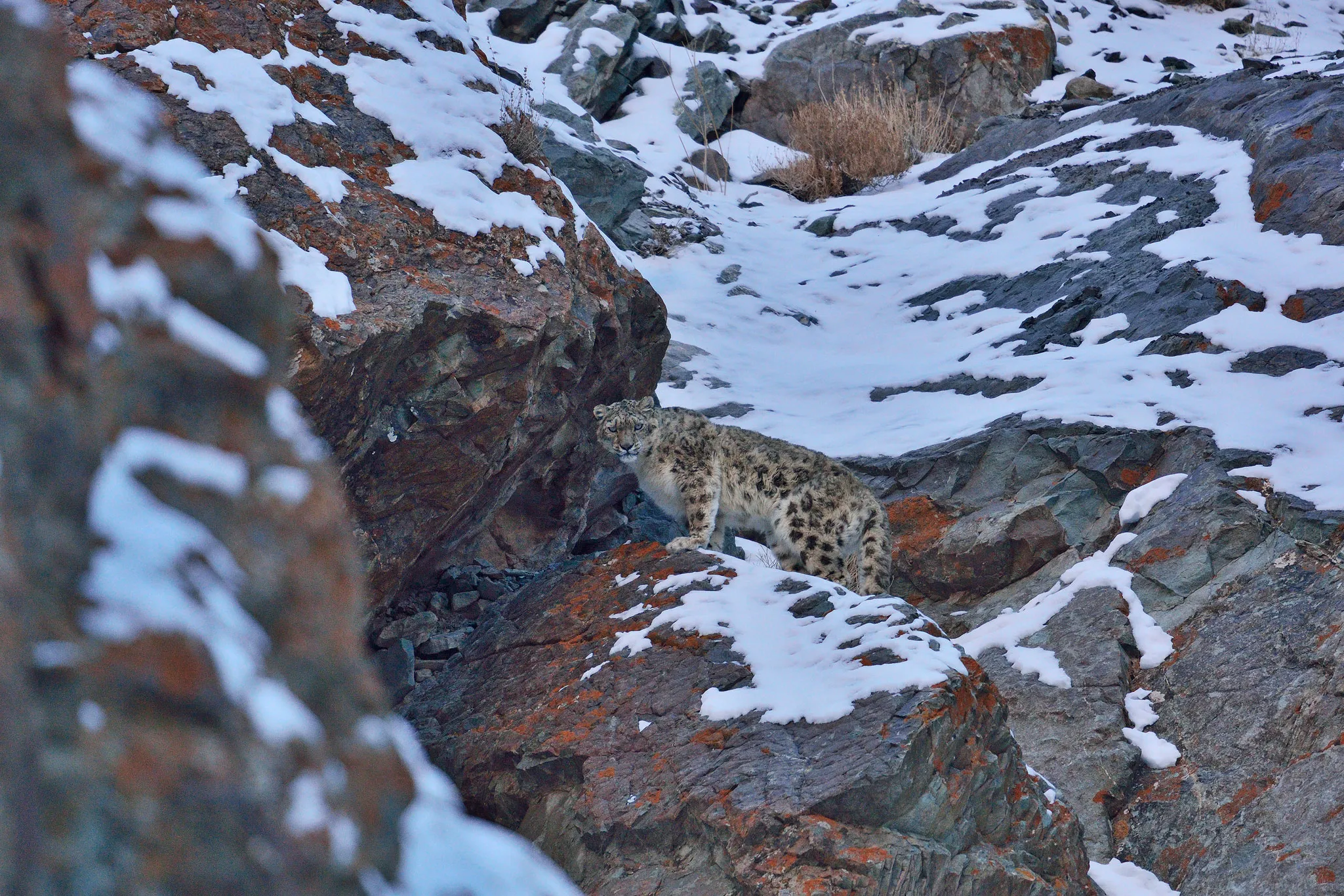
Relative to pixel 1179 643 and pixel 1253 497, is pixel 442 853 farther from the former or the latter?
pixel 1253 497

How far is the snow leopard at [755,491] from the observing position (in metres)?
7.39

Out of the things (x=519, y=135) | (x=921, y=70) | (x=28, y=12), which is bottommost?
→ (x=921, y=70)

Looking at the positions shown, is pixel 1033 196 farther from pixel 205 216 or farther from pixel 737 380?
pixel 205 216

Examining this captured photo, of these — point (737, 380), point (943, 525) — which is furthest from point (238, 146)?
point (737, 380)

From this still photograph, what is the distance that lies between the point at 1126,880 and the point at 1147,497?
273 centimetres

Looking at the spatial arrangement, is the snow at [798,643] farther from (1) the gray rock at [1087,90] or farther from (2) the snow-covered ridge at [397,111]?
(1) the gray rock at [1087,90]

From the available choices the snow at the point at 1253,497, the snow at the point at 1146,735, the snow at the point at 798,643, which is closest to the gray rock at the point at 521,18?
the snow at the point at 1253,497

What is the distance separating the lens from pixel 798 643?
17.9 ft

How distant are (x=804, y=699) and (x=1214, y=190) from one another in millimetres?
8043

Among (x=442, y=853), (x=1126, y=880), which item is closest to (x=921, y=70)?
(x=1126, y=880)

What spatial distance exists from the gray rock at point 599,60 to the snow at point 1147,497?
1284 cm

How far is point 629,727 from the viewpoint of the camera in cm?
525

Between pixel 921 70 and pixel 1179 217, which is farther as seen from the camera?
pixel 921 70

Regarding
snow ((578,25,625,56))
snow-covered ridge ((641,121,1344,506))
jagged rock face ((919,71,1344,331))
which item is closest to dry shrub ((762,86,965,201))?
snow-covered ridge ((641,121,1344,506))
